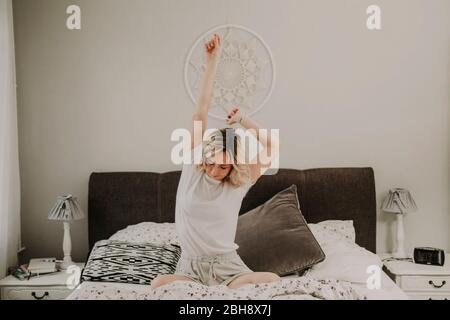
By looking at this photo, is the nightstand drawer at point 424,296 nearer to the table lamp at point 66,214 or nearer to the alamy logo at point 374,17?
the alamy logo at point 374,17

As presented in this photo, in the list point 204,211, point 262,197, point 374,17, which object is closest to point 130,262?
point 204,211

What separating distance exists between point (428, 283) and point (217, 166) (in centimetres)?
147

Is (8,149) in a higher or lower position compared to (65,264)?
higher

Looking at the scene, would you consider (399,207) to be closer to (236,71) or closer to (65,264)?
(236,71)

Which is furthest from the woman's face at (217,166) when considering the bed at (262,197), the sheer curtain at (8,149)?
the sheer curtain at (8,149)

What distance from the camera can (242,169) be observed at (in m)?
2.08

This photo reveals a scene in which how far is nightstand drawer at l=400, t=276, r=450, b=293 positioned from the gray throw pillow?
0.63 meters

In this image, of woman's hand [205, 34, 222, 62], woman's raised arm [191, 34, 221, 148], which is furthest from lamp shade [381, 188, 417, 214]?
woman's hand [205, 34, 222, 62]

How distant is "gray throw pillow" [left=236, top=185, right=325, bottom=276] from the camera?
2436mm

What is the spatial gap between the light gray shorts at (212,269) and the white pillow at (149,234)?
0.55m

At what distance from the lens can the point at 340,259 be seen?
2.48m

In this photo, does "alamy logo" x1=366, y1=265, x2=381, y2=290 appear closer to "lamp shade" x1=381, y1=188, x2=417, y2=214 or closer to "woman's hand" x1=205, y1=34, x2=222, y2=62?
"lamp shade" x1=381, y1=188, x2=417, y2=214

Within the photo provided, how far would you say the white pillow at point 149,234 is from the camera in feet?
8.76

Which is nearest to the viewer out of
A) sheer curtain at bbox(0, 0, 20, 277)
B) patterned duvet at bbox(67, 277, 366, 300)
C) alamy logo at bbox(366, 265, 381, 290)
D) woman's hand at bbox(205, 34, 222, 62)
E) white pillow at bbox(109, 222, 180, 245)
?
patterned duvet at bbox(67, 277, 366, 300)
